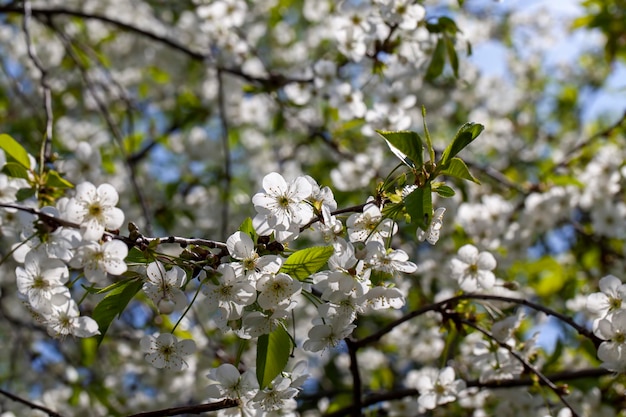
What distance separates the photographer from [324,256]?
134cm

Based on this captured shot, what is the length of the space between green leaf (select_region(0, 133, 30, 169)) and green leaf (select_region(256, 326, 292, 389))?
888 millimetres

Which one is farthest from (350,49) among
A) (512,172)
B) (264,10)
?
(264,10)

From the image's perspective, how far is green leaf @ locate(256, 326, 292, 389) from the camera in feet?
4.50

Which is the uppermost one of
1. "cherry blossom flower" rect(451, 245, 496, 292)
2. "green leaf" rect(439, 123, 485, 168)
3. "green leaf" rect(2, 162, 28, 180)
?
"green leaf" rect(2, 162, 28, 180)

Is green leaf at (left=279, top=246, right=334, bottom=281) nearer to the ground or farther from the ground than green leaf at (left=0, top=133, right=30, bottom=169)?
nearer to the ground

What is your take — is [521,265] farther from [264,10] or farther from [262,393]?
[264,10]

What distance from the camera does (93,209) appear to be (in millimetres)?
1376

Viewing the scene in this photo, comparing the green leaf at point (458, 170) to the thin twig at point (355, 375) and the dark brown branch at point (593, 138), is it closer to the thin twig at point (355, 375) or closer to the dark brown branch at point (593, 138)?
the thin twig at point (355, 375)

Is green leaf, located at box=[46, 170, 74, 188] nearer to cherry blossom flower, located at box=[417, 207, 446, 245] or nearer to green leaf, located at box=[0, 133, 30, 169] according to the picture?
green leaf, located at box=[0, 133, 30, 169]

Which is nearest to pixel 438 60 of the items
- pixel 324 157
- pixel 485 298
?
pixel 485 298

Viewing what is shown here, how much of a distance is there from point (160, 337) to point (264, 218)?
1.29ft

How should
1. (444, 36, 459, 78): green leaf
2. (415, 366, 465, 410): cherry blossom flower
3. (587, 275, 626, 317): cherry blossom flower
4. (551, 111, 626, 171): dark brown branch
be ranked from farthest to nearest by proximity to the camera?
1. (551, 111, 626, 171): dark brown branch
2. (444, 36, 459, 78): green leaf
3. (415, 366, 465, 410): cherry blossom flower
4. (587, 275, 626, 317): cherry blossom flower

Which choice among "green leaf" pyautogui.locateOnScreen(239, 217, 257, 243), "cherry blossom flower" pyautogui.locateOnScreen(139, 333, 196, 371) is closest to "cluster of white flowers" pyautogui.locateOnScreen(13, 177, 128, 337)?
"cherry blossom flower" pyautogui.locateOnScreen(139, 333, 196, 371)

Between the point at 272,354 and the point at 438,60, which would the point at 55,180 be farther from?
the point at 438,60
